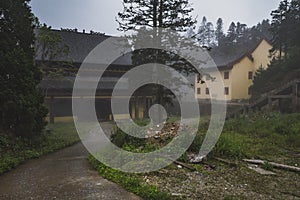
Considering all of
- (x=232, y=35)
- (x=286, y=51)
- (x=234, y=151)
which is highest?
(x=232, y=35)

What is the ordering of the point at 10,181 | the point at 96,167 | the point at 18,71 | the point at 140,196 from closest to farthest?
the point at 140,196, the point at 10,181, the point at 96,167, the point at 18,71

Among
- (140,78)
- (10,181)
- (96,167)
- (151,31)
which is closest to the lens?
(10,181)

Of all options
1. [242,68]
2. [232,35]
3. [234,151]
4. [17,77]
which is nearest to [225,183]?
[234,151]

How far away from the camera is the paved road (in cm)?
612

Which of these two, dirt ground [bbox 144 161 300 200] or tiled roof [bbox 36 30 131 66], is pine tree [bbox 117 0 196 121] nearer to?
dirt ground [bbox 144 161 300 200]

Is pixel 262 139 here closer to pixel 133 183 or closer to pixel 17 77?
pixel 133 183

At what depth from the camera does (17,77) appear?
12.0 meters

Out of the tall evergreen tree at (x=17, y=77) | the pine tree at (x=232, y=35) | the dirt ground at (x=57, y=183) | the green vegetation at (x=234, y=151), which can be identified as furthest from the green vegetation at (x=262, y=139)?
the pine tree at (x=232, y=35)

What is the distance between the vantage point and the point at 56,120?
24859 mm

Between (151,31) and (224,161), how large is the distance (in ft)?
24.4

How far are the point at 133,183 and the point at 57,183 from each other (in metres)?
2.15

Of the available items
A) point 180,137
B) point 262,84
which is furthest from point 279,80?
point 180,137

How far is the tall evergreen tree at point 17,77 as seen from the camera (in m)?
11.5

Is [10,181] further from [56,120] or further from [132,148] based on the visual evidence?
[56,120]
